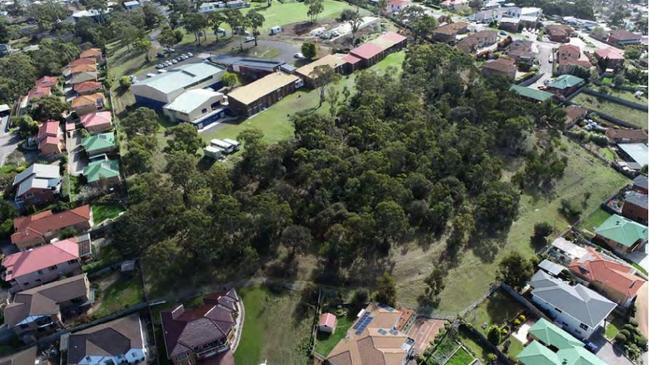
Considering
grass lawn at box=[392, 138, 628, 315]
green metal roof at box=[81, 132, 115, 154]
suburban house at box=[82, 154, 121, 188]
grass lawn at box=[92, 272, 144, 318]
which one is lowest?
grass lawn at box=[392, 138, 628, 315]

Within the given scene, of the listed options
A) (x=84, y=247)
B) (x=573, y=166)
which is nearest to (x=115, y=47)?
(x=84, y=247)

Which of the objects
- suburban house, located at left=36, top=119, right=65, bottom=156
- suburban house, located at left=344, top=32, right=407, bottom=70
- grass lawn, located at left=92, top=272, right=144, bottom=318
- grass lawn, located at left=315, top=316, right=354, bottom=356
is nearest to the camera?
grass lawn, located at left=315, top=316, right=354, bottom=356

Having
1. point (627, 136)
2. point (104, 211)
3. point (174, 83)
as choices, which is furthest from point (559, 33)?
point (104, 211)

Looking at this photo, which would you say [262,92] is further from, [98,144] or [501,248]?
[501,248]

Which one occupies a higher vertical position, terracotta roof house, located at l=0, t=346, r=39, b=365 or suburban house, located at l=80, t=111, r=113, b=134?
suburban house, located at l=80, t=111, r=113, b=134

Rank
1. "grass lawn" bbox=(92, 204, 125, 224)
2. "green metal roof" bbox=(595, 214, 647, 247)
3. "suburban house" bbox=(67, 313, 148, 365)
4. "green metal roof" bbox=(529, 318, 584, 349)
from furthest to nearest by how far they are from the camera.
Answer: "grass lawn" bbox=(92, 204, 125, 224) → "green metal roof" bbox=(595, 214, 647, 247) → "green metal roof" bbox=(529, 318, 584, 349) → "suburban house" bbox=(67, 313, 148, 365)

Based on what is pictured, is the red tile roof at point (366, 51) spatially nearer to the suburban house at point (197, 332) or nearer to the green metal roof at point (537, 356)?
the suburban house at point (197, 332)

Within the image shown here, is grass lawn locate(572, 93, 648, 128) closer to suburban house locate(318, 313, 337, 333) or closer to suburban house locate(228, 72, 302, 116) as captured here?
suburban house locate(228, 72, 302, 116)

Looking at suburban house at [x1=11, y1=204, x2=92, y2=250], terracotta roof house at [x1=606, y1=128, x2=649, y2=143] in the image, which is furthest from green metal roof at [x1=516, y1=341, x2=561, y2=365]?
suburban house at [x1=11, y1=204, x2=92, y2=250]
